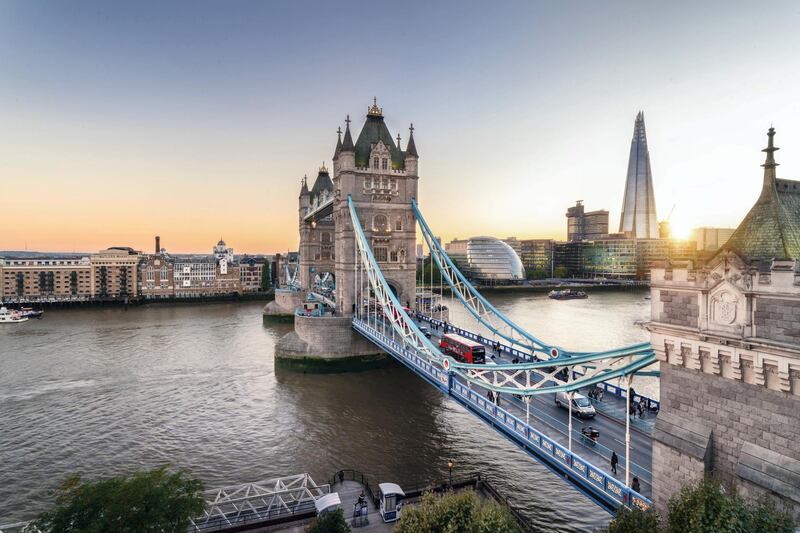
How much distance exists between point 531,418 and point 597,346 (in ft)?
114

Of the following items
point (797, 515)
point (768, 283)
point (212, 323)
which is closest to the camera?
point (797, 515)

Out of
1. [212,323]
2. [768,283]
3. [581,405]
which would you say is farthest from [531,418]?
[212,323]

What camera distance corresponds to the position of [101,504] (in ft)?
40.1

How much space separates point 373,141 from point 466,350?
23.8 m

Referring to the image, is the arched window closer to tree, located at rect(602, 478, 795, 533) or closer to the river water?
the river water

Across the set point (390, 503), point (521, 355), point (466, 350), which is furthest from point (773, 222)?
point (521, 355)

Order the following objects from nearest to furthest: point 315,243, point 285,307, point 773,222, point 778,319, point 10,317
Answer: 1. point 778,319
2. point 773,222
3. point 10,317
4. point 285,307
5. point 315,243

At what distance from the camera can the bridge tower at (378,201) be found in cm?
4081

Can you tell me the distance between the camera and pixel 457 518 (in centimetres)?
1162

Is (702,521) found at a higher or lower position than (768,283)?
lower

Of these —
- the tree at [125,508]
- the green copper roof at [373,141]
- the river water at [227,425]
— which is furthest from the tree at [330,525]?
the green copper roof at [373,141]

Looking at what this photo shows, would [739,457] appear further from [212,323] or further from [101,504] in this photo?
[212,323]

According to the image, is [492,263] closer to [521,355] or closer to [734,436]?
[521,355]

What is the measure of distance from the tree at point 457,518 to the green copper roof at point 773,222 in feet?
26.5
